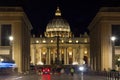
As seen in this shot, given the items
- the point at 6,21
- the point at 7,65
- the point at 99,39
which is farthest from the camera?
the point at 99,39

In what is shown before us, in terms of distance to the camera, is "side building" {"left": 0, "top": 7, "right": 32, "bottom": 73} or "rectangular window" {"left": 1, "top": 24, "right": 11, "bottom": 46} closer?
"side building" {"left": 0, "top": 7, "right": 32, "bottom": 73}

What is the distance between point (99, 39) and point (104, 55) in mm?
7062

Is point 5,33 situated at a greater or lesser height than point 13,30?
lesser

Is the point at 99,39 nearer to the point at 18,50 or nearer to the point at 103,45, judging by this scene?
the point at 103,45

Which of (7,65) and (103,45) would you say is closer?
(7,65)

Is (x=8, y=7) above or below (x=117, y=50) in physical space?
above

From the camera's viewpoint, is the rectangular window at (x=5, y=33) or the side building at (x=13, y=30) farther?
the rectangular window at (x=5, y=33)

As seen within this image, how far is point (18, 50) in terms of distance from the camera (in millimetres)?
131250

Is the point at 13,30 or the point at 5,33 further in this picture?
the point at 5,33

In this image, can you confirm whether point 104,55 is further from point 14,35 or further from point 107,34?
point 14,35

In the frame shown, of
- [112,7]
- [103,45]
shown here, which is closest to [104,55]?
[103,45]

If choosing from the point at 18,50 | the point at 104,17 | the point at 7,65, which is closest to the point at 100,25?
the point at 104,17

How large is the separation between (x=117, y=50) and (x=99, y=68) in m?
8.54

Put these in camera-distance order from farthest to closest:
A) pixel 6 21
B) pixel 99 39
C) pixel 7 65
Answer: pixel 99 39
pixel 6 21
pixel 7 65
